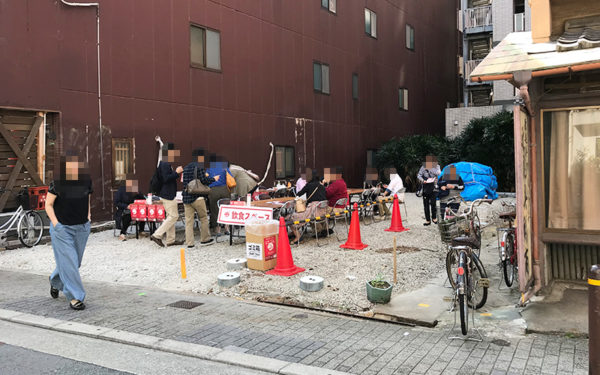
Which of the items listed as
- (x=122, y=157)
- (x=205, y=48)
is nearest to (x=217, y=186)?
(x=122, y=157)

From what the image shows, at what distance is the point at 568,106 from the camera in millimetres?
6273

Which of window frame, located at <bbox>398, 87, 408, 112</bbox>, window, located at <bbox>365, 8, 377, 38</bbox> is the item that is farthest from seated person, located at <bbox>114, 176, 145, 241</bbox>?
window frame, located at <bbox>398, 87, 408, 112</bbox>

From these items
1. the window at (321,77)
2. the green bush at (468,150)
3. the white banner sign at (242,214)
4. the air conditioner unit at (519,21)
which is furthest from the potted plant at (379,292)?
the air conditioner unit at (519,21)

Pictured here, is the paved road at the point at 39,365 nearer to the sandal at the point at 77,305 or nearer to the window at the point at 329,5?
the sandal at the point at 77,305

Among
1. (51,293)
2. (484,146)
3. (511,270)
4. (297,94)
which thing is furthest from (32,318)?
(484,146)

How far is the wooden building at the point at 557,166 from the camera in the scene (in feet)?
19.9

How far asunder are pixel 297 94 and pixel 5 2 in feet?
36.4

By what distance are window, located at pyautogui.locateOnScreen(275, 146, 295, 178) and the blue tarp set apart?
6.48m

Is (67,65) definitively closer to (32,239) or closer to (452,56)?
(32,239)

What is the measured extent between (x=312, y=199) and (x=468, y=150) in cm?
1367

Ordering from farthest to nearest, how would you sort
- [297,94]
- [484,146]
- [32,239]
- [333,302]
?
[484,146]
[297,94]
[32,239]
[333,302]

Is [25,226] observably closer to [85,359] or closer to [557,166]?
[85,359]

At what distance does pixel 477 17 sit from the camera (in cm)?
3238

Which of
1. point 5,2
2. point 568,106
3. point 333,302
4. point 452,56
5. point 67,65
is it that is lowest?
point 333,302
